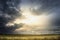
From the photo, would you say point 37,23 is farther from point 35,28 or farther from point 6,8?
point 6,8

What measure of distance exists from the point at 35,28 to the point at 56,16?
34 cm

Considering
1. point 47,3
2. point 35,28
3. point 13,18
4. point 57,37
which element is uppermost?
point 47,3

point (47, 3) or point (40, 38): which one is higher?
point (47, 3)

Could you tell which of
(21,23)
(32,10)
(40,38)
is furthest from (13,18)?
(40,38)

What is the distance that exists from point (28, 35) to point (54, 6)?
55cm

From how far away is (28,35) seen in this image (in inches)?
Answer: 102

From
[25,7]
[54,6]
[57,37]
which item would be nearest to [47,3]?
[54,6]

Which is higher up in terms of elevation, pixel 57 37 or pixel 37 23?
pixel 37 23

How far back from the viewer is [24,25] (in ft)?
8.54

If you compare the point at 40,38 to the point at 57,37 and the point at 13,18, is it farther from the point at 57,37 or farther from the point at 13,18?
the point at 13,18

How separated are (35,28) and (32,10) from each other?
0.26m

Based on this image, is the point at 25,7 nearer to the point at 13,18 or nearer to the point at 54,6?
the point at 13,18

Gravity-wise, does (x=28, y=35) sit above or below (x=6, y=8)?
below

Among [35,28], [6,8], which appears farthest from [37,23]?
[6,8]
